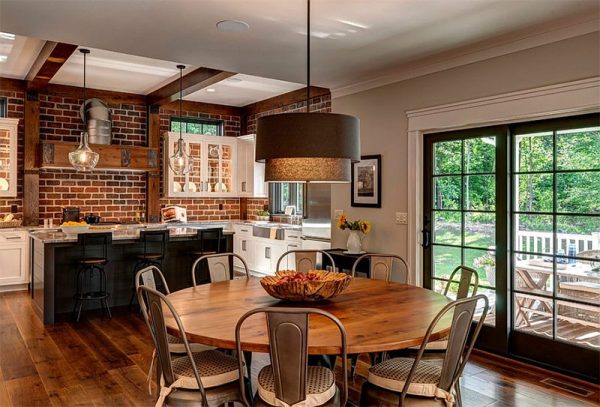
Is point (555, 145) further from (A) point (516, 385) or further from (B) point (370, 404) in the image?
(B) point (370, 404)

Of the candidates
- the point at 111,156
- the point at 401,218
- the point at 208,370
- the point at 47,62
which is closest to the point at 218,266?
the point at 208,370

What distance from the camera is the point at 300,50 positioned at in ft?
13.4

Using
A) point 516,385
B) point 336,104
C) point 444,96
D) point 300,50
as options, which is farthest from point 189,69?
point 516,385

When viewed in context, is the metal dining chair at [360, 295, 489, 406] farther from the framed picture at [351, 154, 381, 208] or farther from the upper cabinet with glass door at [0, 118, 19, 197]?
the upper cabinet with glass door at [0, 118, 19, 197]

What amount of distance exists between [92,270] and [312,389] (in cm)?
404

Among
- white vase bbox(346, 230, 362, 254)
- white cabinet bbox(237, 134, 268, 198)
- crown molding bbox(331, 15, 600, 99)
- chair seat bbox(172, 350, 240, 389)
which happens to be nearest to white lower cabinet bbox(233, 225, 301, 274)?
white cabinet bbox(237, 134, 268, 198)

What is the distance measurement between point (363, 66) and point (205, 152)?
4.19 metres

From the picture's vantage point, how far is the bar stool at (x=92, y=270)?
4938 mm

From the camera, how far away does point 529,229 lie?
381 centimetres

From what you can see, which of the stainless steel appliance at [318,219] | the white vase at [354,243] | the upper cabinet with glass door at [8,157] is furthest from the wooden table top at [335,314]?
the upper cabinet with glass door at [8,157]

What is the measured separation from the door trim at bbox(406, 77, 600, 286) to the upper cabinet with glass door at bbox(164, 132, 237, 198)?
435 centimetres

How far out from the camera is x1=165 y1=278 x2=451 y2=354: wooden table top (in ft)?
6.41

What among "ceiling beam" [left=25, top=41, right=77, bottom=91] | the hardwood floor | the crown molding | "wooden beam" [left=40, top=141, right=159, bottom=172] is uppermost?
"ceiling beam" [left=25, top=41, right=77, bottom=91]

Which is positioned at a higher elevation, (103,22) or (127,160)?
(103,22)
